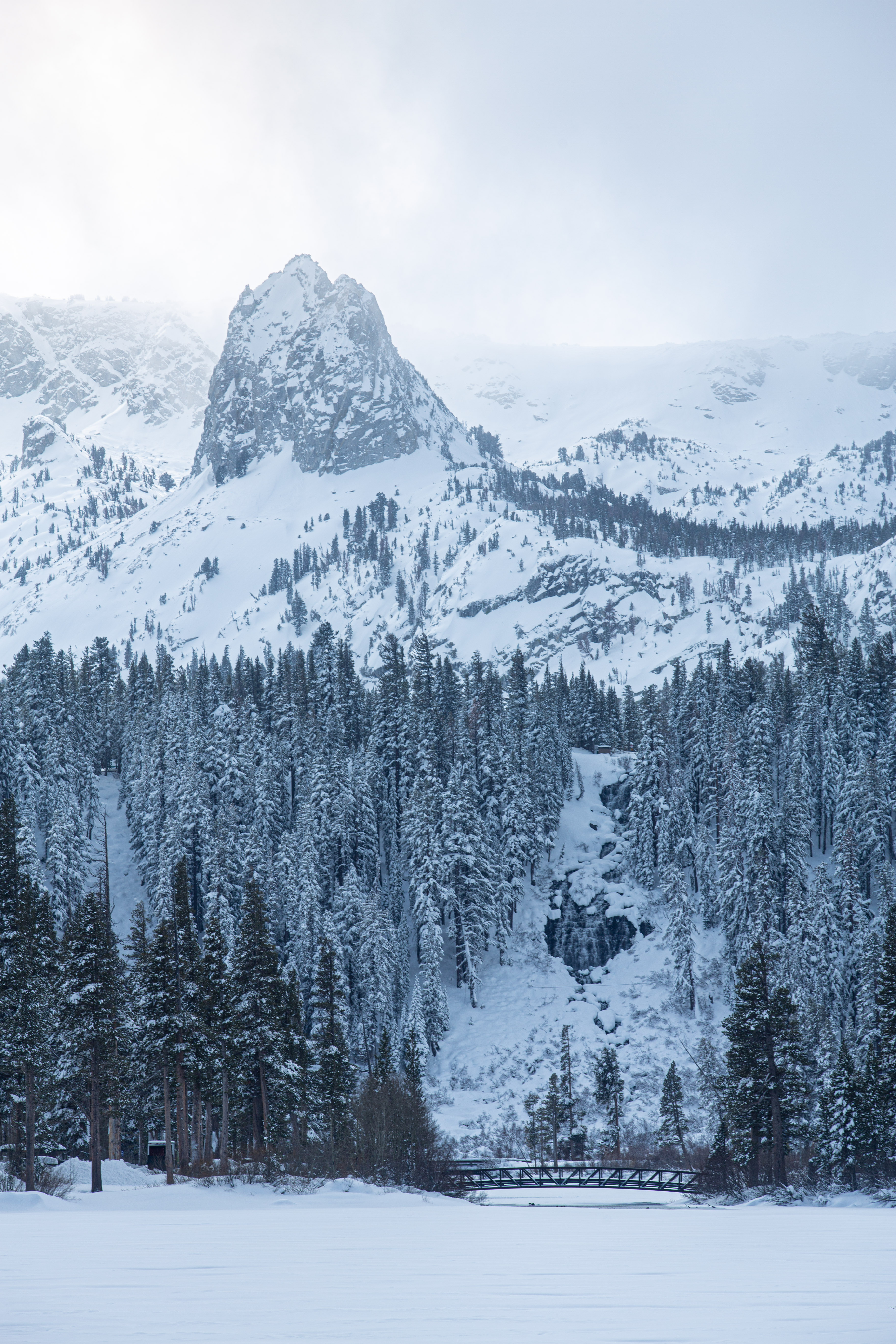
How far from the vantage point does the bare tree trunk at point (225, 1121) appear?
37062 mm

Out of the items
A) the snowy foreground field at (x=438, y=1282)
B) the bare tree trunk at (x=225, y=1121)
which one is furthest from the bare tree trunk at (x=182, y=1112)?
the snowy foreground field at (x=438, y=1282)

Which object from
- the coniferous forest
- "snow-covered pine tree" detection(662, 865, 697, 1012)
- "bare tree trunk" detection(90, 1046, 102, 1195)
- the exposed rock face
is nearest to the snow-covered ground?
"bare tree trunk" detection(90, 1046, 102, 1195)

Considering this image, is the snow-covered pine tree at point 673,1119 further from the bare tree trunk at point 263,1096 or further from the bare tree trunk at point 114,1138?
the bare tree trunk at point 114,1138

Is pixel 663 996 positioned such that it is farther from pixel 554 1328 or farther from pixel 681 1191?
pixel 554 1328

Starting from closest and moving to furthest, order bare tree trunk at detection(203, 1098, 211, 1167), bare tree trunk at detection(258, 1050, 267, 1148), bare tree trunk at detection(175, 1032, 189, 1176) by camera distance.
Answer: bare tree trunk at detection(175, 1032, 189, 1176) < bare tree trunk at detection(258, 1050, 267, 1148) < bare tree trunk at detection(203, 1098, 211, 1167)

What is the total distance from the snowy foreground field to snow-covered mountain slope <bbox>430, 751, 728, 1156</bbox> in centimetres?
5317

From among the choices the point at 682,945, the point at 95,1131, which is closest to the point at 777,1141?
the point at 95,1131

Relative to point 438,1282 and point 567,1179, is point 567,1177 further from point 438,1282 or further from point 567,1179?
point 438,1282

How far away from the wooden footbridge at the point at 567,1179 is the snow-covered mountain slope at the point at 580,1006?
1142 cm

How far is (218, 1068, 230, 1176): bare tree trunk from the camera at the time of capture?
37.1 meters

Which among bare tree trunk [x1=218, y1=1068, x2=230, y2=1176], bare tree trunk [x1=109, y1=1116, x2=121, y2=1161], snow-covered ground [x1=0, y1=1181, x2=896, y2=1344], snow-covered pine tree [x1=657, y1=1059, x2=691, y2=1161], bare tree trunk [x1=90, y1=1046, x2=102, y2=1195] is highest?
snow-covered ground [x1=0, y1=1181, x2=896, y2=1344]

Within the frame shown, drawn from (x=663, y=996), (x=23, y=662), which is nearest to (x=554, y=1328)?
(x=663, y=996)

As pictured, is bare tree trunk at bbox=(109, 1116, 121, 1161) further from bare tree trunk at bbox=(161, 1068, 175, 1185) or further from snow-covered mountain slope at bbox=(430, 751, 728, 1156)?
snow-covered mountain slope at bbox=(430, 751, 728, 1156)

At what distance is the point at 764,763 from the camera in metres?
86.8
